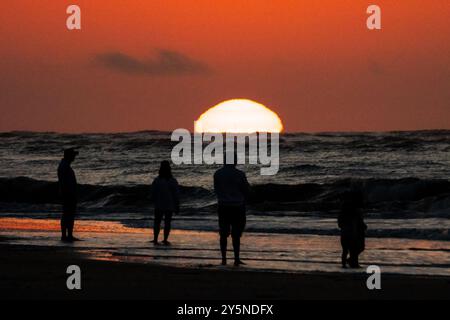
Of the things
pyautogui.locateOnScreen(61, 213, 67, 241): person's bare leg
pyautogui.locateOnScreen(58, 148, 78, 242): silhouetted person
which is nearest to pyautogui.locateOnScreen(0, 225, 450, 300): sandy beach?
pyautogui.locateOnScreen(58, 148, 78, 242): silhouetted person

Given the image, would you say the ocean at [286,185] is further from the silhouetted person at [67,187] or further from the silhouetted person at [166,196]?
the silhouetted person at [67,187]

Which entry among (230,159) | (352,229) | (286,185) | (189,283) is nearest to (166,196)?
(230,159)

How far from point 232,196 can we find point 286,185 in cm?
2538

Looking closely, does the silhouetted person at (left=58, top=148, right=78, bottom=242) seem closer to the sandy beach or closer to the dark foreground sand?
the sandy beach

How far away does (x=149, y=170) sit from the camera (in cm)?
4684

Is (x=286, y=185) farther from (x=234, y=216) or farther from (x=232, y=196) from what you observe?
(x=232, y=196)

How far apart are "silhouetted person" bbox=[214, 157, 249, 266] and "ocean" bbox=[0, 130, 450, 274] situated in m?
2.54

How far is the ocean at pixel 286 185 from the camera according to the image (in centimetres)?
2193

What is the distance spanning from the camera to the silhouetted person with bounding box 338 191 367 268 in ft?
44.3

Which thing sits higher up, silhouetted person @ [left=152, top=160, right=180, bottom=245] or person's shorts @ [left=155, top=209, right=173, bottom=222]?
silhouetted person @ [left=152, top=160, right=180, bottom=245]

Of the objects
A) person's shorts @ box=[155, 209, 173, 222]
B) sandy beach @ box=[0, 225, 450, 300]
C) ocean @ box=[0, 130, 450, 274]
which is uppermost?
sandy beach @ box=[0, 225, 450, 300]

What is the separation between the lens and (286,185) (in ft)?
128
